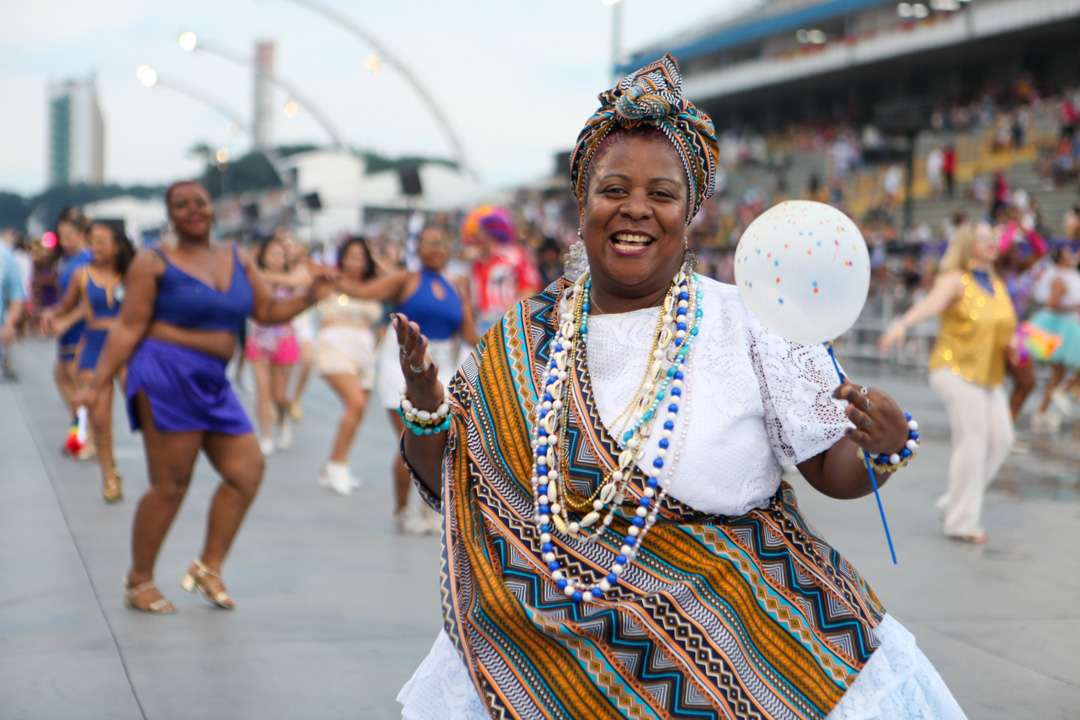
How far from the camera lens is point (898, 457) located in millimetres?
2244

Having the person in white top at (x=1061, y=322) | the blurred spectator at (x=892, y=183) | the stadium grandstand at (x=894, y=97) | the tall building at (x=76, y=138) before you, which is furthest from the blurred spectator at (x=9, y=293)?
the tall building at (x=76, y=138)

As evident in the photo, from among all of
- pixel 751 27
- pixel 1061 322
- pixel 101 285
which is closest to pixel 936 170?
pixel 1061 322

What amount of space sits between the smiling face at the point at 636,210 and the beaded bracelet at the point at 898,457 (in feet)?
2.01

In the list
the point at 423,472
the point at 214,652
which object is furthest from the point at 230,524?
the point at 423,472

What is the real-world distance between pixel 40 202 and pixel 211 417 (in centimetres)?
9453

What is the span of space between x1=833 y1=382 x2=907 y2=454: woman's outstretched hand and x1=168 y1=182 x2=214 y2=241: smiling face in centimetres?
373

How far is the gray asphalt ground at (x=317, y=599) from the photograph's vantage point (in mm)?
4262

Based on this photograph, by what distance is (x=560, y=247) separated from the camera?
9570 millimetres

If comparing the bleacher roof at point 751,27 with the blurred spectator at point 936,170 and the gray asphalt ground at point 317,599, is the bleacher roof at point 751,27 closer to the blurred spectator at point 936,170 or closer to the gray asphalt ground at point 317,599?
the blurred spectator at point 936,170

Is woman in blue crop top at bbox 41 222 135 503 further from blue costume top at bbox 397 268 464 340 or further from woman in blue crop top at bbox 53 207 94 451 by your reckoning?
blue costume top at bbox 397 268 464 340

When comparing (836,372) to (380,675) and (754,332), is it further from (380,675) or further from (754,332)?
(380,675)

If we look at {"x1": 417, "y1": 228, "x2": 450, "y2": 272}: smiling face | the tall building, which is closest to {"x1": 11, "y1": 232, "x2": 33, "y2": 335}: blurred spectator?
{"x1": 417, "y1": 228, "x2": 450, "y2": 272}: smiling face

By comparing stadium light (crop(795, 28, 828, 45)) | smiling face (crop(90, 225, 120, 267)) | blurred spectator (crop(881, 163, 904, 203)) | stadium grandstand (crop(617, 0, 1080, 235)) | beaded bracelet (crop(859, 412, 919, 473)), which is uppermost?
stadium light (crop(795, 28, 828, 45))

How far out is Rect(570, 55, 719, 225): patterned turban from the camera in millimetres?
2426
